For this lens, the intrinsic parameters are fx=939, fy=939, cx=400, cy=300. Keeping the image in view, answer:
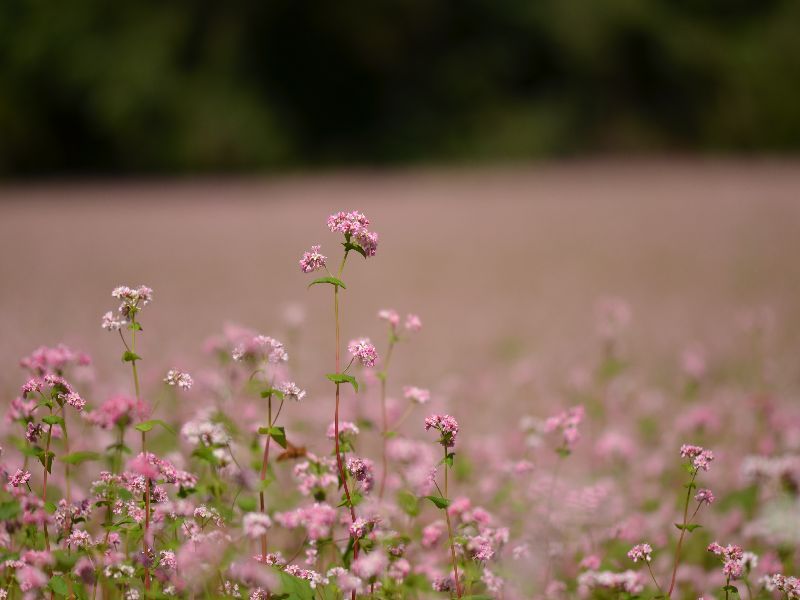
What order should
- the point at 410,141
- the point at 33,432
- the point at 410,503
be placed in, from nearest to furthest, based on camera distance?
the point at 33,432, the point at 410,503, the point at 410,141

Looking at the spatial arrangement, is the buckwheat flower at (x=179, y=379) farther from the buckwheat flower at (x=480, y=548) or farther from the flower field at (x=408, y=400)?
the buckwheat flower at (x=480, y=548)

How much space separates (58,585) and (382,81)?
18.2 meters

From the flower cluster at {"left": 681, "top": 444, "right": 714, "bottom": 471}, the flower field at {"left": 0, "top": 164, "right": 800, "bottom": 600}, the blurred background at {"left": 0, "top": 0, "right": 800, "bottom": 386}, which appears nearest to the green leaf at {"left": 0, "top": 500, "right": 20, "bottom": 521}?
the flower field at {"left": 0, "top": 164, "right": 800, "bottom": 600}

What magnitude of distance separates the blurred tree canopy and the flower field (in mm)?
5039

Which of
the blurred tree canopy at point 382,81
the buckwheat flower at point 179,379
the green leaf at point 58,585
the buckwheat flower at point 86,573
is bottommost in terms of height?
the buckwheat flower at point 86,573

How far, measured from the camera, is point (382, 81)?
19.3m

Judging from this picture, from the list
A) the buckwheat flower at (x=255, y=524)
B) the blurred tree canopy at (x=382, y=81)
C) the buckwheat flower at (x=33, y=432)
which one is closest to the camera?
the buckwheat flower at (x=255, y=524)

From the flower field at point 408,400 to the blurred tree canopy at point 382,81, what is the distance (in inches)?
198

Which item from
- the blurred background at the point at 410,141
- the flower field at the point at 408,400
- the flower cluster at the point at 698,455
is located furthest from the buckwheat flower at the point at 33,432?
the blurred background at the point at 410,141

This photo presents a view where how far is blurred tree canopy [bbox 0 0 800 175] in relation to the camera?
17000 mm

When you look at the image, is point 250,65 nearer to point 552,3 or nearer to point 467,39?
point 467,39

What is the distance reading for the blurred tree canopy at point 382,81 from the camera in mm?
17000

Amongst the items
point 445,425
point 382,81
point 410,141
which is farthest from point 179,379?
point 382,81

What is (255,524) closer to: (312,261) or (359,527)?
(359,527)
